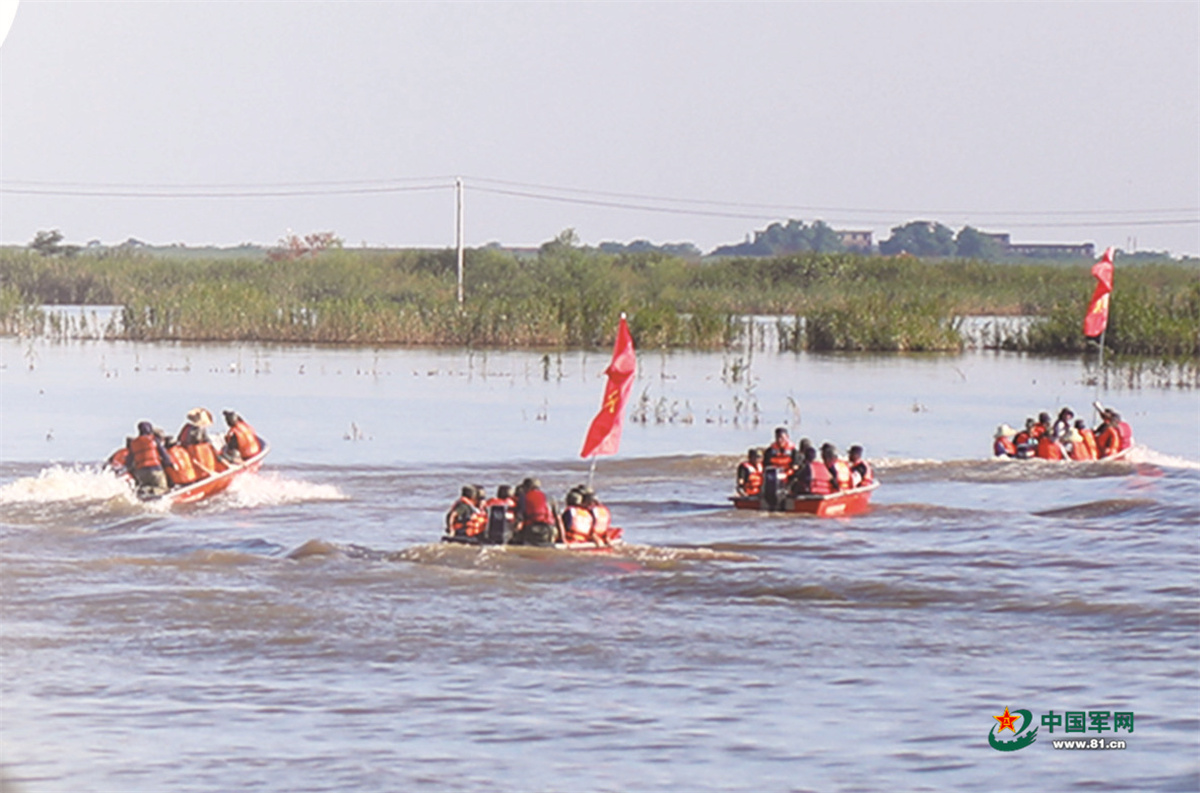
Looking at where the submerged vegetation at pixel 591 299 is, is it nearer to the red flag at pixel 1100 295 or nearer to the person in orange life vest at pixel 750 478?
the red flag at pixel 1100 295

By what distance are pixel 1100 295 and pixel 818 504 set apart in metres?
11.2

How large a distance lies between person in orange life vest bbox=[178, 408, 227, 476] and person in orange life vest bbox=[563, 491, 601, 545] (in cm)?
638

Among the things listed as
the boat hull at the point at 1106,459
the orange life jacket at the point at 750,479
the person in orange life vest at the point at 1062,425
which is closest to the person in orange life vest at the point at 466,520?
the orange life jacket at the point at 750,479

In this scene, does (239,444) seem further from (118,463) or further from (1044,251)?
(1044,251)

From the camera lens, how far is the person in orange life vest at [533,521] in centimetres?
1808

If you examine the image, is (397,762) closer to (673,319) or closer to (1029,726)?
(1029,726)


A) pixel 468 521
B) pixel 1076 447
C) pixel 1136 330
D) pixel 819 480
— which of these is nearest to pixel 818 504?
pixel 819 480

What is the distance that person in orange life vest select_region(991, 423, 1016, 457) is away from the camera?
2681 centimetres

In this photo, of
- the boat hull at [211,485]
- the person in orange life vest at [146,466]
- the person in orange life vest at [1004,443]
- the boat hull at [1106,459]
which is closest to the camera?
the person in orange life vest at [146,466]

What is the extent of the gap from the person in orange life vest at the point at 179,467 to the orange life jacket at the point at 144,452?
28 cm

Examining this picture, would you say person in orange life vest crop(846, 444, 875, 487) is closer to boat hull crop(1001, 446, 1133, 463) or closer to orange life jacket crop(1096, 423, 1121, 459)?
boat hull crop(1001, 446, 1133, 463)

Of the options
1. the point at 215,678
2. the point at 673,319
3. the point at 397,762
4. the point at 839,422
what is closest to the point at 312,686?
the point at 215,678

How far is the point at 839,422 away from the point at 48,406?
1373 centimetres

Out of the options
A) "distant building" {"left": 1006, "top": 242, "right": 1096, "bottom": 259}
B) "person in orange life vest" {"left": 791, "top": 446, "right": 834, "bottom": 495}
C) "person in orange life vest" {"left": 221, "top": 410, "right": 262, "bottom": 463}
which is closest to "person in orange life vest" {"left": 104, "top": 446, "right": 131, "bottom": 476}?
"person in orange life vest" {"left": 221, "top": 410, "right": 262, "bottom": 463}
